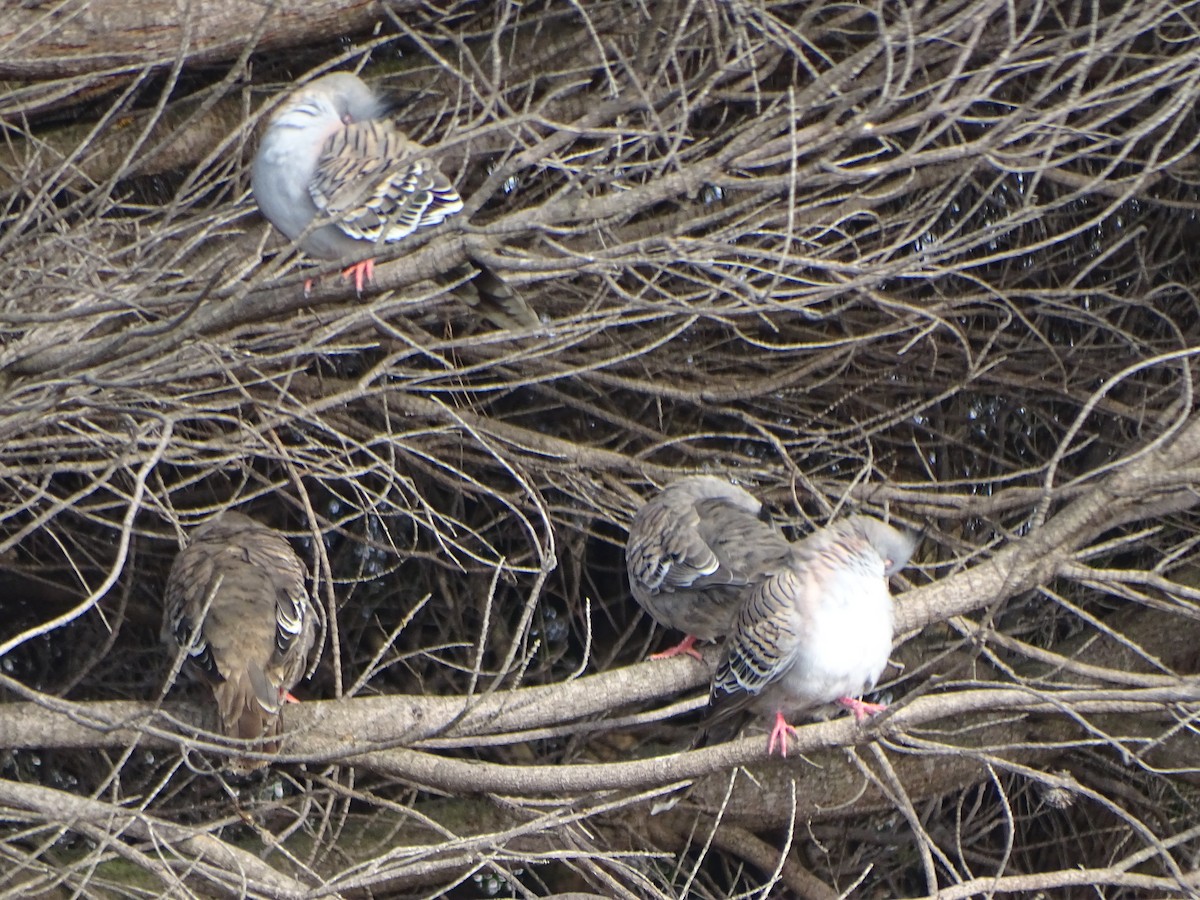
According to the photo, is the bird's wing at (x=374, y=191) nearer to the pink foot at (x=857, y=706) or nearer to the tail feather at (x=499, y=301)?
the tail feather at (x=499, y=301)

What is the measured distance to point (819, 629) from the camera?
3.58 metres

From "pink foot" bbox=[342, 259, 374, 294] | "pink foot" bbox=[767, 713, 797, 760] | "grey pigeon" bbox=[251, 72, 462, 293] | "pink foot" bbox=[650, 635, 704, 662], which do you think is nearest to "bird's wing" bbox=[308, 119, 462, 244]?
"grey pigeon" bbox=[251, 72, 462, 293]

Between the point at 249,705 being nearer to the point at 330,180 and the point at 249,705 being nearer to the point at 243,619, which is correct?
the point at 243,619

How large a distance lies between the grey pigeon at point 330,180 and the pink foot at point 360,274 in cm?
22

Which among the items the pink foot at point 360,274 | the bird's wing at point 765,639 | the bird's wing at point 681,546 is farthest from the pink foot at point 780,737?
the pink foot at point 360,274

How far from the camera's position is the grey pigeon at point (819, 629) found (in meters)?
3.56

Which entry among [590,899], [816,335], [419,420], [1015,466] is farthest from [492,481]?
[590,899]

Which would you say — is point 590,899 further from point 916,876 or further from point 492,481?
point 916,876

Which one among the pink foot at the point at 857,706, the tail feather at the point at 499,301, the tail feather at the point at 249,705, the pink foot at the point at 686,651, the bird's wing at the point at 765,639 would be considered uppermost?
the tail feather at the point at 499,301

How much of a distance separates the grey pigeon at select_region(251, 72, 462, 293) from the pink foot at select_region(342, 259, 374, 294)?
22cm

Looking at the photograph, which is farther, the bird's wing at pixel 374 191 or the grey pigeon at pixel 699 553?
the grey pigeon at pixel 699 553

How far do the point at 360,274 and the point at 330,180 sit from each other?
1.67 feet

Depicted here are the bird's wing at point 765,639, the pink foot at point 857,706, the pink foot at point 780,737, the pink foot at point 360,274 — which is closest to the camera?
the pink foot at point 360,274

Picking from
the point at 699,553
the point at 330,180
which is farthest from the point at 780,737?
the point at 330,180
